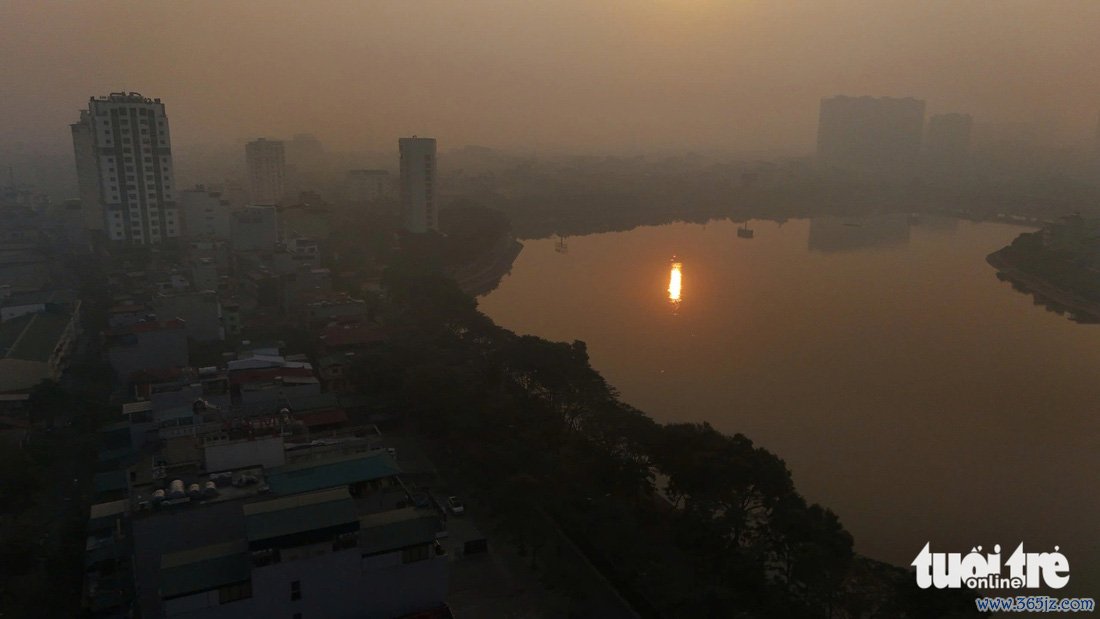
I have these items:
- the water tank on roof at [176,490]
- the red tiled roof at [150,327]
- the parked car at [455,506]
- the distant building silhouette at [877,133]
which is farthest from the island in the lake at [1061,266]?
the distant building silhouette at [877,133]

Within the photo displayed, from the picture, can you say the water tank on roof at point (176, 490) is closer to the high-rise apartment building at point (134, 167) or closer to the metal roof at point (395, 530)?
the metal roof at point (395, 530)

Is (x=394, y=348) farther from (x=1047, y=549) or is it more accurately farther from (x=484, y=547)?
(x=1047, y=549)

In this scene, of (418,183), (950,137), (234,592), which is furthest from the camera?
(950,137)

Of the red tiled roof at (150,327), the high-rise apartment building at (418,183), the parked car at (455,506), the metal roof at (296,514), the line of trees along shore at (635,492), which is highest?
the high-rise apartment building at (418,183)

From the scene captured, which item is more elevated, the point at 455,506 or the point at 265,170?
the point at 265,170

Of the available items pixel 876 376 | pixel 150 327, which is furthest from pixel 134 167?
pixel 876 376

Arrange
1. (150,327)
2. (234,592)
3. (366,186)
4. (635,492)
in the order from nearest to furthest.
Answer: (234,592) → (635,492) → (150,327) → (366,186)

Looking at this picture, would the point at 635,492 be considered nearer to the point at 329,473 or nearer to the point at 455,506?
the point at 455,506
